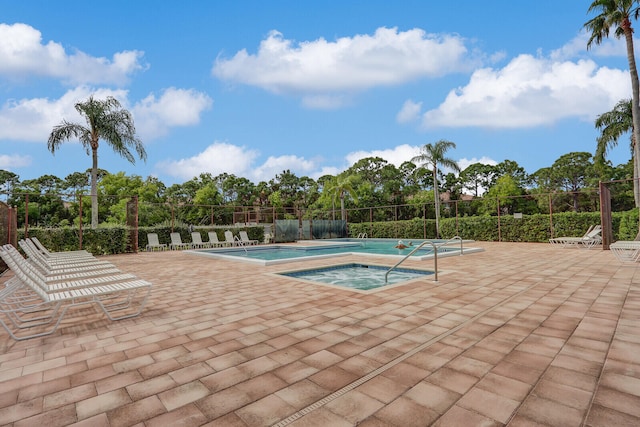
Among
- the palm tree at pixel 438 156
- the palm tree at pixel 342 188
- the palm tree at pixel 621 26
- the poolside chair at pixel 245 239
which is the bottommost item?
the poolside chair at pixel 245 239

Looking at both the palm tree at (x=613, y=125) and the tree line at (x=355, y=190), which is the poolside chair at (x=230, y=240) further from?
the palm tree at (x=613, y=125)

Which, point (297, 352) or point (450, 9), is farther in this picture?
point (450, 9)

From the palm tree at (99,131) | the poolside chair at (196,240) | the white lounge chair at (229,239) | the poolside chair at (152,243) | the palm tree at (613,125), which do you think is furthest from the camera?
the palm tree at (613,125)

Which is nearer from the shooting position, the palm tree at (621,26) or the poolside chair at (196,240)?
the palm tree at (621,26)

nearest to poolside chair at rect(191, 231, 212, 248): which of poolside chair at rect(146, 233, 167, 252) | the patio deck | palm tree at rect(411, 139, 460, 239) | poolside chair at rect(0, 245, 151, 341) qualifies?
poolside chair at rect(146, 233, 167, 252)

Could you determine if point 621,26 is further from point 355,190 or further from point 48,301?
point 48,301

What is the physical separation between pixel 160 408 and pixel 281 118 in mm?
27396

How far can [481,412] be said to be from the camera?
6.36 ft

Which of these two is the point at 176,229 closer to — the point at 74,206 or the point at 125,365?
the point at 125,365

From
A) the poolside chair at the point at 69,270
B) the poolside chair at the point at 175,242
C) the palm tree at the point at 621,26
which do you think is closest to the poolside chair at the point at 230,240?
the poolside chair at the point at 175,242

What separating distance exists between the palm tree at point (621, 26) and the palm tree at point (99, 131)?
21.8 metres

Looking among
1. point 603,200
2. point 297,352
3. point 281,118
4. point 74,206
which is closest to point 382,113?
point 281,118

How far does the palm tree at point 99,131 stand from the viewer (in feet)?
51.6

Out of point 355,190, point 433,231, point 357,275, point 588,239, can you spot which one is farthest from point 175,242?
point 355,190
